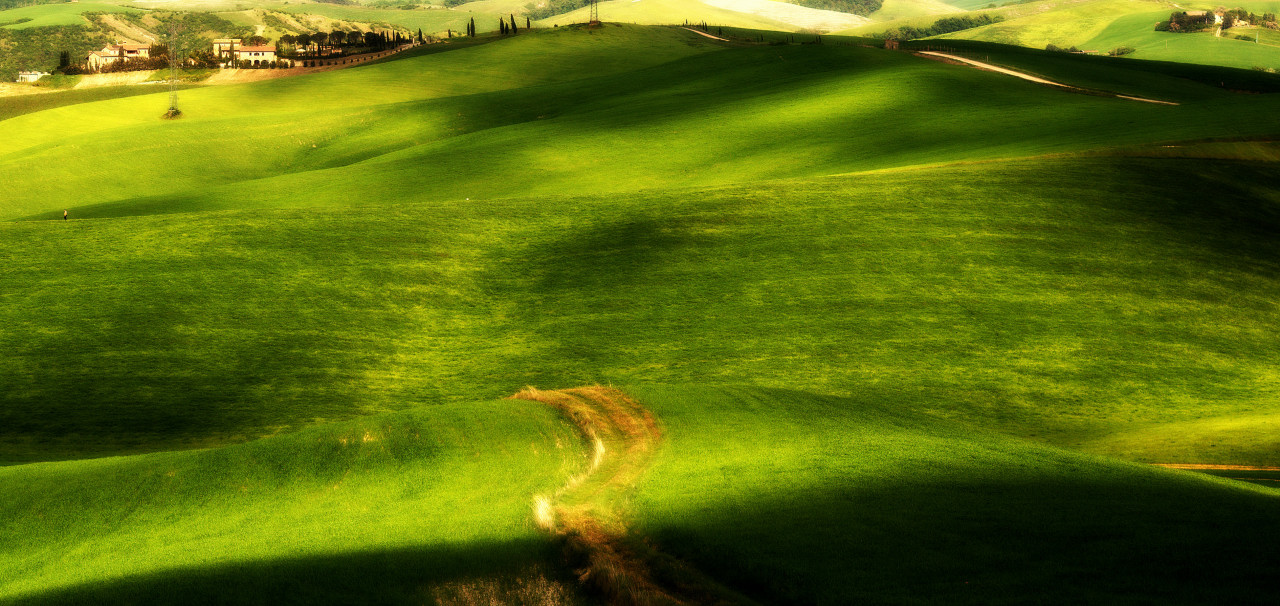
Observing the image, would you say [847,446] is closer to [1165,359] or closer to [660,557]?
[660,557]

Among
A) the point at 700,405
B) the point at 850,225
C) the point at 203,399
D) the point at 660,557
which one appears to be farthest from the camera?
the point at 850,225

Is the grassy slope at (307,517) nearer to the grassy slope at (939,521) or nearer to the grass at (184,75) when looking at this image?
the grassy slope at (939,521)

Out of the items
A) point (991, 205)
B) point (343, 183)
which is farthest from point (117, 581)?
point (343, 183)

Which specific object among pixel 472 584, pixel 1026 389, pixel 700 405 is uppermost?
pixel 472 584

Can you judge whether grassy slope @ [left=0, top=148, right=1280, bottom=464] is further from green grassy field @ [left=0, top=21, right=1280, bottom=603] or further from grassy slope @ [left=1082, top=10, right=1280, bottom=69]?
grassy slope @ [left=1082, top=10, right=1280, bottom=69]

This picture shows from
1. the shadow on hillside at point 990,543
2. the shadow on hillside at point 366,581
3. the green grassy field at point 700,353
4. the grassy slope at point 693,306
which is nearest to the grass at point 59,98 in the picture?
the green grassy field at point 700,353
